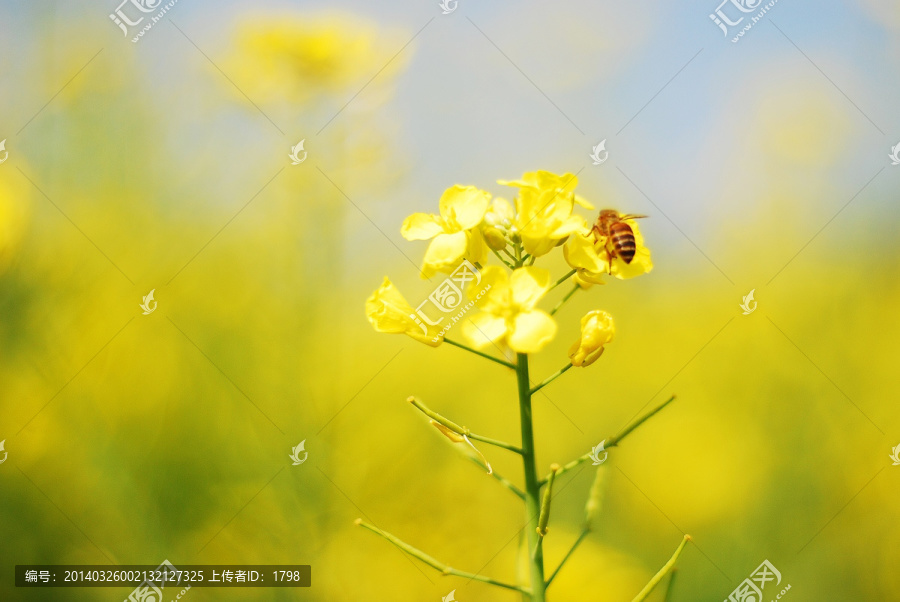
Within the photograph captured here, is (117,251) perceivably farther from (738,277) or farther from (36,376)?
(738,277)

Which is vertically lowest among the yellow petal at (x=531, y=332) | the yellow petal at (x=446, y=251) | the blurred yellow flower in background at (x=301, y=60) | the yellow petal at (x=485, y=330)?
the yellow petal at (x=531, y=332)

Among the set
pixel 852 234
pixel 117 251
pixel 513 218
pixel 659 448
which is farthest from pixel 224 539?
pixel 852 234

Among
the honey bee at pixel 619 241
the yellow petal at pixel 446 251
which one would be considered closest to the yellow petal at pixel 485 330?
the yellow petal at pixel 446 251

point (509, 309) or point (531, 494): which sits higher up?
point (509, 309)

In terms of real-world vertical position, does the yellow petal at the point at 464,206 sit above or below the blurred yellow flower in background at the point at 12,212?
below

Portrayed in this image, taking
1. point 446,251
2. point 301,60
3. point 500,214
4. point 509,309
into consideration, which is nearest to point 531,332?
point 509,309

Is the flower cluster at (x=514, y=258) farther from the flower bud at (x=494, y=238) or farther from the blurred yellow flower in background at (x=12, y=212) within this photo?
the blurred yellow flower in background at (x=12, y=212)

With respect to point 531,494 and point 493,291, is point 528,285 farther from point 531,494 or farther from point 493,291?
point 531,494
